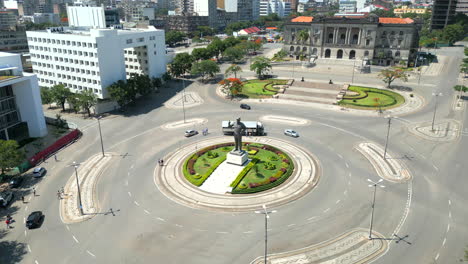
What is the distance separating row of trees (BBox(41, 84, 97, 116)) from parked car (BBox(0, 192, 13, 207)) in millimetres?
42039

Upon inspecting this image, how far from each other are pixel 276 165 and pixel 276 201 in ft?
43.1

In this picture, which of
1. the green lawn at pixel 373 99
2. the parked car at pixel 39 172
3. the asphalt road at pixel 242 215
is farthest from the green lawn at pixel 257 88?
the parked car at pixel 39 172

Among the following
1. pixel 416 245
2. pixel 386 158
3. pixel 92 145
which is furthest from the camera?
pixel 92 145

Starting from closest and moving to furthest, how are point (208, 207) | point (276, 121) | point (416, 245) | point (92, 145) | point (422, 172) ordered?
point (416, 245) → point (208, 207) → point (422, 172) → point (92, 145) → point (276, 121)

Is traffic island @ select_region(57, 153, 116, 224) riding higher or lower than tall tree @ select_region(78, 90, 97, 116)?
lower

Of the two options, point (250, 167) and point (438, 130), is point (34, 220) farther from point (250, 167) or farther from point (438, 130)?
point (438, 130)

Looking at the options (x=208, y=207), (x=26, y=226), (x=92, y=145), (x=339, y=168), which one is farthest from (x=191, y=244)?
(x=92, y=145)

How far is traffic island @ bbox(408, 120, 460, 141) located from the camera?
83.5 metres

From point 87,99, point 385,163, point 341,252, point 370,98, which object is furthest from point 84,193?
point 370,98

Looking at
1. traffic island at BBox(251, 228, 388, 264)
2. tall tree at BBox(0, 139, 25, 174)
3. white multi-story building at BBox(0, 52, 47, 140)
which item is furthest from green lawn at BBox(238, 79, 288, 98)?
traffic island at BBox(251, 228, 388, 264)

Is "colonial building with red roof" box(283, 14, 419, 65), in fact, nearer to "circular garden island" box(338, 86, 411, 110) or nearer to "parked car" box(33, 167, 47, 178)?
"circular garden island" box(338, 86, 411, 110)

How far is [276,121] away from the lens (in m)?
97.0

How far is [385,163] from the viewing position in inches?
→ 2783

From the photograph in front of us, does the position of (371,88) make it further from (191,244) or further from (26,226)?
(26,226)
